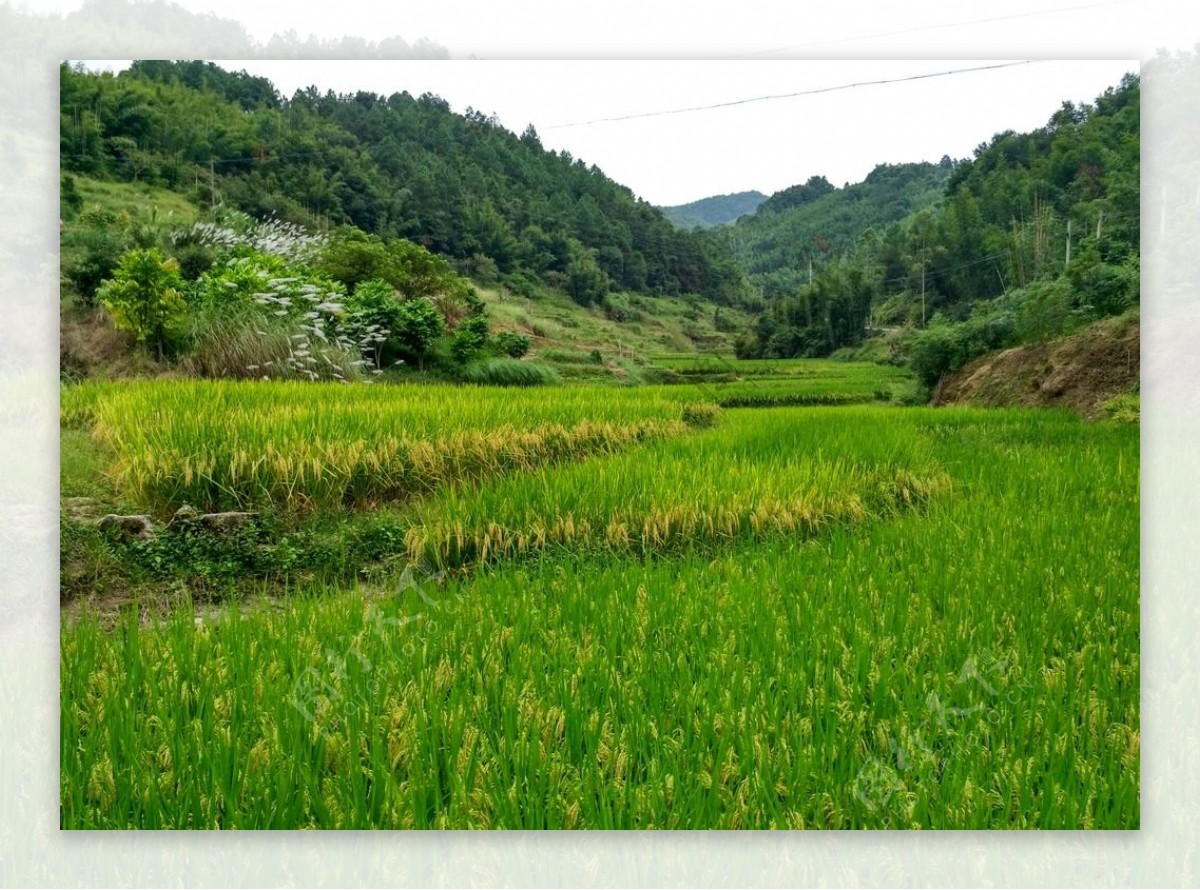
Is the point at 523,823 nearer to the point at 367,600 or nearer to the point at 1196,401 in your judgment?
the point at 367,600

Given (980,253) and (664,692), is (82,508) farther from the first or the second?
(980,253)

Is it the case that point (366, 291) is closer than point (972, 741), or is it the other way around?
point (972, 741)

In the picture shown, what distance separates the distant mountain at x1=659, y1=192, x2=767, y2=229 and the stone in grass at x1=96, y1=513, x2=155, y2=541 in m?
2.36

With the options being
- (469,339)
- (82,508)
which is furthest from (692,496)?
(82,508)

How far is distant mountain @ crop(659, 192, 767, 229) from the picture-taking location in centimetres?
369

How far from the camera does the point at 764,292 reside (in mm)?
3742

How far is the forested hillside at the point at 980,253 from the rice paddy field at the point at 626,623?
0.82 feet

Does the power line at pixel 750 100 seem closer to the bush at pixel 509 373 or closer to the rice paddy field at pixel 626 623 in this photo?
the bush at pixel 509 373

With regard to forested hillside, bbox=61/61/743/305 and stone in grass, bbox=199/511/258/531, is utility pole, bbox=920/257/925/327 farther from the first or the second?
stone in grass, bbox=199/511/258/531

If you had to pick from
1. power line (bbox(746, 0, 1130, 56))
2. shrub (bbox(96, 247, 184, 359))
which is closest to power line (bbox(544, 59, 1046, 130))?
power line (bbox(746, 0, 1130, 56))

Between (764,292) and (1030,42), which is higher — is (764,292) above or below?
below

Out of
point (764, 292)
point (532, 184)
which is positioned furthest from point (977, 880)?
point (532, 184)

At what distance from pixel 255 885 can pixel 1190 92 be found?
4394 millimetres

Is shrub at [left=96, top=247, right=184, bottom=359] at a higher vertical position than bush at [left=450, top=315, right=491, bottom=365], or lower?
higher
